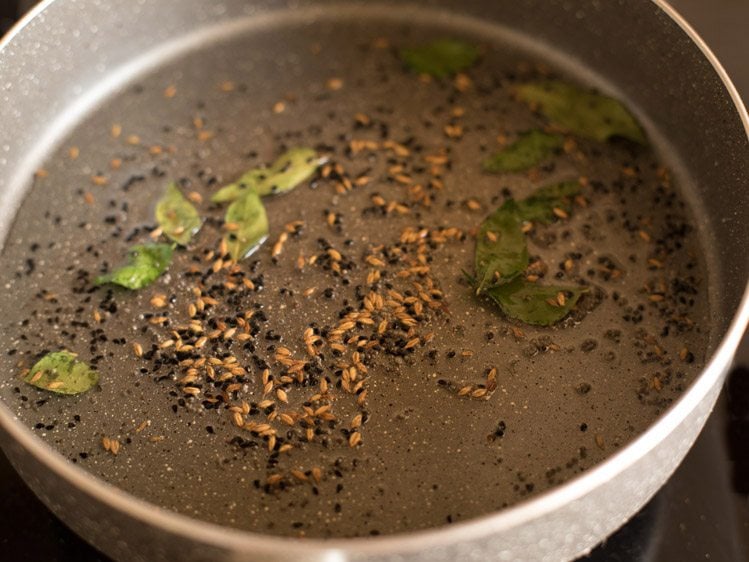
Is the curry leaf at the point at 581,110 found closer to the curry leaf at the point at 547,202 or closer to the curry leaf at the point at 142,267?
the curry leaf at the point at 547,202

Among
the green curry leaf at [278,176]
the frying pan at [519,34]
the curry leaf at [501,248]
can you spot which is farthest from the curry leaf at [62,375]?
the curry leaf at [501,248]

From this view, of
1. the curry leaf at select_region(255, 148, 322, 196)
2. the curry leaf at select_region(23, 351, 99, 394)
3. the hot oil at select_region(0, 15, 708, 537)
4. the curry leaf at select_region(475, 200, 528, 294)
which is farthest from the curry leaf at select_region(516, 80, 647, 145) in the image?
the curry leaf at select_region(23, 351, 99, 394)

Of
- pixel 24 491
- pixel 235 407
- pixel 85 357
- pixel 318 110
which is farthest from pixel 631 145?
pixel 24 491

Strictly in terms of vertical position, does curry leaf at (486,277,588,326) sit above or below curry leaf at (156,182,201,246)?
below

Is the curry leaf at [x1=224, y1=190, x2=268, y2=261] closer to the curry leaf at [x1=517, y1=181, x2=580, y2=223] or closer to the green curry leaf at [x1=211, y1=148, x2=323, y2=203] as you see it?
the green curry leaf at [x1=211, y1=148, x2=323, y2=203]

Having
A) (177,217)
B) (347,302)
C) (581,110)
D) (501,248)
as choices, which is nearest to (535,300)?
(501,248)

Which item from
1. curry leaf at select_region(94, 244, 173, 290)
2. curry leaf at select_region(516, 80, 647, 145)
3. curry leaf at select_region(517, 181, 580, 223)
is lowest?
curry leaf at select_region(517, 181, 580, 223)
